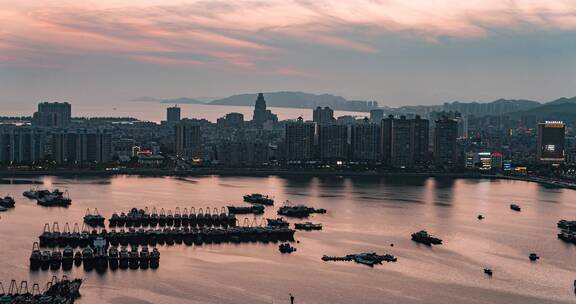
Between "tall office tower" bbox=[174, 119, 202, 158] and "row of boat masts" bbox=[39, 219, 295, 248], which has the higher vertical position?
"tall office tower" bbox=[174, 119, 202, 158]

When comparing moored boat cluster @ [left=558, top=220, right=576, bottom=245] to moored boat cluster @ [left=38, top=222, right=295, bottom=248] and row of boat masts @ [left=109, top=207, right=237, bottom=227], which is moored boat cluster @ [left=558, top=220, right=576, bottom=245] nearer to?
moored boat cluster @ [left=38, top=222, right=295, bottom=248]

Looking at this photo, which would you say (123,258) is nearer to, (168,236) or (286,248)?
(168,236)

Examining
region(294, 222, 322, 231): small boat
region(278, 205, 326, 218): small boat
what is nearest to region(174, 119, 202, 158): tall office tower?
region(278, 205, 326, 218): small boat

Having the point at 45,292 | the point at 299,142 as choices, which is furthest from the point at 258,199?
the point at 299,142

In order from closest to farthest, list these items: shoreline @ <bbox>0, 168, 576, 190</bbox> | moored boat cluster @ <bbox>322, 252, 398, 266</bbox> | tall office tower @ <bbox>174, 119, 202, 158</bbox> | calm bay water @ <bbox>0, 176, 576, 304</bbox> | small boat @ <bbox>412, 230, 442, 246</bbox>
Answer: calm bay water @ <bbox>0, 176, 576, 304</bbox> → moored boat cluster @ <bbox>322, 252, 398, 266</bbox> → small boat @ <bbox>412, 230, 442, 246</bbox> → shoreline @ <bbox>0, 168, 576, 190</bbox> → tall office tower @ <bbox>174, 119, 202, 158</bbox>

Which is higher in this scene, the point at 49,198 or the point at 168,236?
the point at 49,198

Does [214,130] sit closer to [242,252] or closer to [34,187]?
[34,187]
